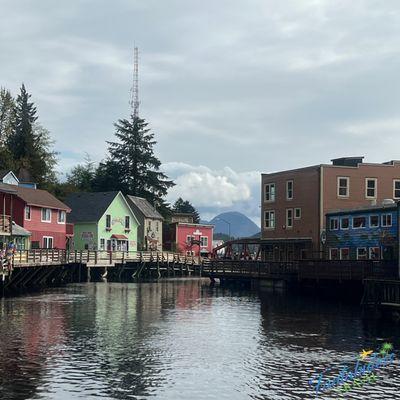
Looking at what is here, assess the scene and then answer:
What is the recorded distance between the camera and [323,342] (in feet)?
100

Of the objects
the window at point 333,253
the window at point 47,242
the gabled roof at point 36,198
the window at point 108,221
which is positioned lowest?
the window at point 333,253

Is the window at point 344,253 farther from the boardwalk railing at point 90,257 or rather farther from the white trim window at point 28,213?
the white trim window at point 28,213

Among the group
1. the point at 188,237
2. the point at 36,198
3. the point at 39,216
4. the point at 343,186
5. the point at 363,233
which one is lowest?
the point at 363,233

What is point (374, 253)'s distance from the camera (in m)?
56.3

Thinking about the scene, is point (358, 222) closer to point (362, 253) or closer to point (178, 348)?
point (362, 253)

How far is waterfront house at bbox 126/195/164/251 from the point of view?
99.4 m

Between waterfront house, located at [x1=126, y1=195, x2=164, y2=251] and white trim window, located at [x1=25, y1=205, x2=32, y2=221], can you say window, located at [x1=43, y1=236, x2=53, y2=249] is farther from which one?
waterfront house, located at [x1=126, y1=195, x2=164, y2=251]

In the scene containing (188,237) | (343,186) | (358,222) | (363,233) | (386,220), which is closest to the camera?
(386,220)

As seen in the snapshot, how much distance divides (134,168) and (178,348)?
91847 mm

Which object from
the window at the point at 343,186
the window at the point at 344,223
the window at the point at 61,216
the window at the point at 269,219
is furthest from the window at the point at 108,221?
the window at the point at 344,223

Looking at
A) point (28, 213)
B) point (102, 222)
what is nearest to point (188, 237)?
point (102, 222)

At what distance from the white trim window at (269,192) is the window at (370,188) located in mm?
10021

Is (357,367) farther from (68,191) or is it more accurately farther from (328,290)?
(68,191)

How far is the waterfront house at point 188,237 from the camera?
107 metres
